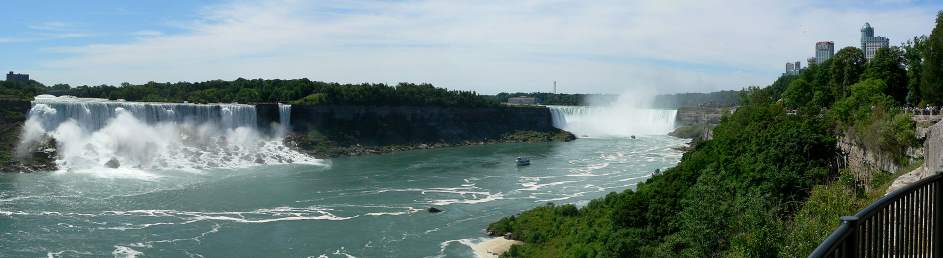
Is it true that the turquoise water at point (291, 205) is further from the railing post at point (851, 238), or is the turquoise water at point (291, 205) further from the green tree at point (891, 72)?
the railing post at point (851, 238)

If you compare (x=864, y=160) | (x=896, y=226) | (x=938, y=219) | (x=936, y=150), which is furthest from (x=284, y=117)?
(x=896, y=226)

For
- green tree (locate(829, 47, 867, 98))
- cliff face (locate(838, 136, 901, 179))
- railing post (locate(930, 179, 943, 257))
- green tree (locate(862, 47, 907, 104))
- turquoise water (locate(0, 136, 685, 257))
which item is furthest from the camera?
green tree (locate(829, 47, 867, 98))

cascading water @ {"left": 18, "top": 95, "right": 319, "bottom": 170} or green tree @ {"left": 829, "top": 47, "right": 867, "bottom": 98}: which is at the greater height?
green tree @ {"left": 829, "top": 47, "right": 867, "bottom": 98}

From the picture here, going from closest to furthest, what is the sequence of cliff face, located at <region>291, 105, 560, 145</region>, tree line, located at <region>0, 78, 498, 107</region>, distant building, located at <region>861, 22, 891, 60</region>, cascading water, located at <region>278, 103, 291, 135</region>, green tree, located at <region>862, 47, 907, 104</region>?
green tree, located at <region>862, 47, 907, 104</region> < cascading water, located at <region>278, 103, 291, 135</region> < cliff face, located at <region>291, 105, 560, 145</region> < tree line, located at <region>0, 78, 498, 107</region> < distant building, located at <region>861, 22, 891, 60</region>

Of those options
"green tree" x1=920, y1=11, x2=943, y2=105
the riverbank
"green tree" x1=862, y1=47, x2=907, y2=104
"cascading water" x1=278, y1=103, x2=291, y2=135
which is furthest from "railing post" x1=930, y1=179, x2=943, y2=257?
"cascading water" x1=278, y1=103, x2=291, y2=135

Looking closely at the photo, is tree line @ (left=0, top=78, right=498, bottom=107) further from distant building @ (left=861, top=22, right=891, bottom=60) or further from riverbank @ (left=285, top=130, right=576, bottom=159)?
distant building @ (left=861, top=22, right=891, bottom=60)

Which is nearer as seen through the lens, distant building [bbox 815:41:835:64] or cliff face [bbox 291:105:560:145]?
cliff face [bbox 291:105:560:145]

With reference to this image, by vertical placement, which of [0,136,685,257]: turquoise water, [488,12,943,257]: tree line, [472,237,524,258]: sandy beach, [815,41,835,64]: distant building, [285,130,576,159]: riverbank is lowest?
[472,237,524,258]: sandy beach
